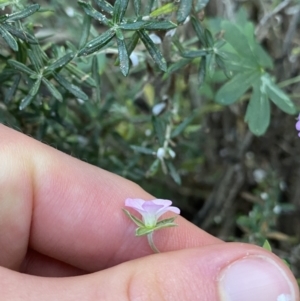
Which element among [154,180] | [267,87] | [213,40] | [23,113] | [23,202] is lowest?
[154,180]

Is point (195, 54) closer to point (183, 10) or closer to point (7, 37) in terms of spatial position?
point (183, 10)

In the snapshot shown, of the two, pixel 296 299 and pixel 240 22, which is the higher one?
pixel 240 22

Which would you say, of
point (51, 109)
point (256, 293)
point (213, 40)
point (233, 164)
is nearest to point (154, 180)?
point (233, 164)

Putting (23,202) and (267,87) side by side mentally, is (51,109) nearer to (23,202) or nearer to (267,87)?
(23,202)

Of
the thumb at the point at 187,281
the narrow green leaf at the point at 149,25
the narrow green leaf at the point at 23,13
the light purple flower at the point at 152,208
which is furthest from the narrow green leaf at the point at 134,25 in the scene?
the thumb at the point at 187,281

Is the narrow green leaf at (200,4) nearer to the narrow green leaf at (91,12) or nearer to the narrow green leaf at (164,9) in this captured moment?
the narrow green leaf at (164,9)

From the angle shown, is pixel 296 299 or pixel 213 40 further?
pixel 213 40

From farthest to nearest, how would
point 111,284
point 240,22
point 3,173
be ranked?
point 240,22, point 3,173, point 111,284

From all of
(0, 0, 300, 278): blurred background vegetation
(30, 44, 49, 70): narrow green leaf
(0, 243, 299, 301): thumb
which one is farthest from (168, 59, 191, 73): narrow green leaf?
(0, 243, 299, 301): thumb
